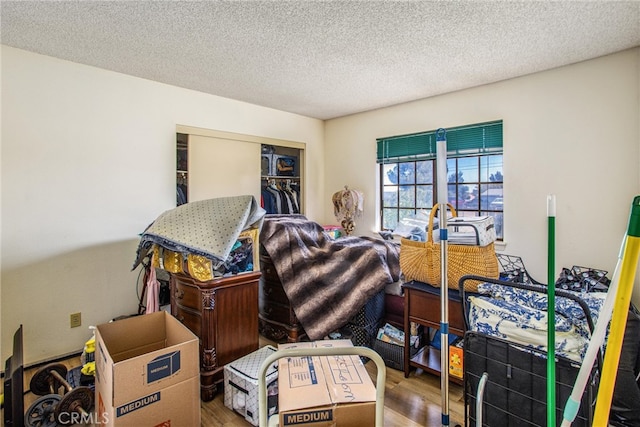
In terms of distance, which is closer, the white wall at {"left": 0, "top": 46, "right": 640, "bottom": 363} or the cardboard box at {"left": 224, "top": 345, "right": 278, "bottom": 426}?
the cardboard box at {"left": 224, "top": 345, "right": 278, "bottom": 426}

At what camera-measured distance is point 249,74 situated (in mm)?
3004

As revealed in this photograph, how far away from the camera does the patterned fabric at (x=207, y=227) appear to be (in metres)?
1.91

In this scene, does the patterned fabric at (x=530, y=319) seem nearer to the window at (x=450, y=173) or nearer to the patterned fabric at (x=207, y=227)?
the patterned fabric at (x=207, y=227)

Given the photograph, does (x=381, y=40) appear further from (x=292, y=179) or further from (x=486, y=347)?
(x=292, y=179)

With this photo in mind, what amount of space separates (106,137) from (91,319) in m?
1.62

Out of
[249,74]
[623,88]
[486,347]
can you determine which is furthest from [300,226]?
[623,88]

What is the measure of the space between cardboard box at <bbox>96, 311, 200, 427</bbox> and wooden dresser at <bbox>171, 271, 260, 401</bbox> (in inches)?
10.8

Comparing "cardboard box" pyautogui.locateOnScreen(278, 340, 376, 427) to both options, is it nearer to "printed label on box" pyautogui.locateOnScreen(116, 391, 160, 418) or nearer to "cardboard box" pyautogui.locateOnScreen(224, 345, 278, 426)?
"cardboard box" pyautogui.locateOnScreen(224, 345, 278, 426)

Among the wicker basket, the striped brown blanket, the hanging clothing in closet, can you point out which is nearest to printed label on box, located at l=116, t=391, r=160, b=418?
the striped brown blanket

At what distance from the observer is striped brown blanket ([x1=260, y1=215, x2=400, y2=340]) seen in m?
2.63

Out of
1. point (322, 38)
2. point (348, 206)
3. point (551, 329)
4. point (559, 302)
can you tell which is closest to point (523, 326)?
point (559, 302)

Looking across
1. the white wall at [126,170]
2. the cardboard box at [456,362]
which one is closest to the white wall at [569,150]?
the white wall at [126,170]

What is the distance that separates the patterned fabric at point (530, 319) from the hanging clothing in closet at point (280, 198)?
300 cm

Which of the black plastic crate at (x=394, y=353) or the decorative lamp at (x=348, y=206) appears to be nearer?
the black plastic crate at (x=394, y=353)
